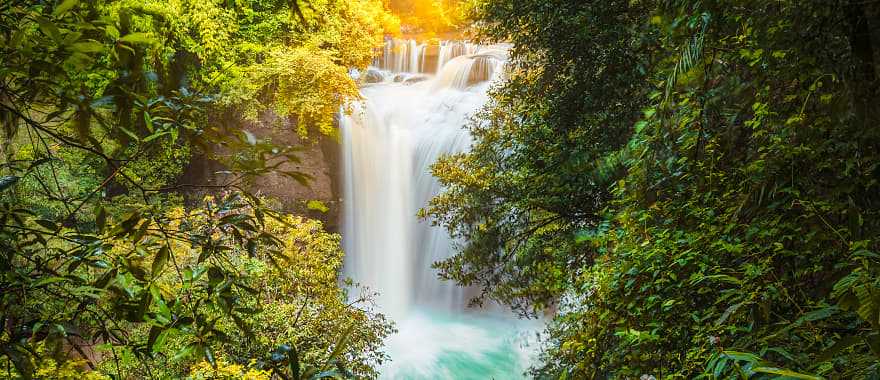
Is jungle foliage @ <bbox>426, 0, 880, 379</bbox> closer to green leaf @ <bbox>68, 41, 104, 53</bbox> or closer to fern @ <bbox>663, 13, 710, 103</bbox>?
fern @ <bbox>663, 13, 710, 103</bbox>

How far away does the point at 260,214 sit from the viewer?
1.50 meters

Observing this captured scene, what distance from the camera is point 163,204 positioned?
18.1 feet

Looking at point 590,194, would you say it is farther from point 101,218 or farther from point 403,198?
point 403,198

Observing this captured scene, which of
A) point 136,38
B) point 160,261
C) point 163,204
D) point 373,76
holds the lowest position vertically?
point 373,76

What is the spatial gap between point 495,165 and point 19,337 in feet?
18.7

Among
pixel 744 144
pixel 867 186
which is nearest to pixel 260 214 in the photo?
pixel 867 186

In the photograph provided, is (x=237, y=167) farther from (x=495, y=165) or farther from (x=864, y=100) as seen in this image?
(x=495, y=165)

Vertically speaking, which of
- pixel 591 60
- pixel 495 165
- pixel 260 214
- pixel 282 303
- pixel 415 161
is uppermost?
pixel 260 214

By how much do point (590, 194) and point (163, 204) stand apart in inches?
160

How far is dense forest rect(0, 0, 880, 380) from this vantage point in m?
1.32

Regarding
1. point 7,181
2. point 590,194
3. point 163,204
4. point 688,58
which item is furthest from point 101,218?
point 590,194

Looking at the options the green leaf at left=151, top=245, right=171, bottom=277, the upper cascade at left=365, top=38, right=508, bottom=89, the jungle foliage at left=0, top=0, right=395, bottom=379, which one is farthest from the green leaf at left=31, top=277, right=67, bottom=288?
the upper cascade at left=365, top=38, right=508, bottom=89

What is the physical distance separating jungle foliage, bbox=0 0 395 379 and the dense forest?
0.05 feet

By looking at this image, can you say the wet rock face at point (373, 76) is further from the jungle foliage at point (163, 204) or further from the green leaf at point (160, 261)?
the green leaf at point (160, 261)
